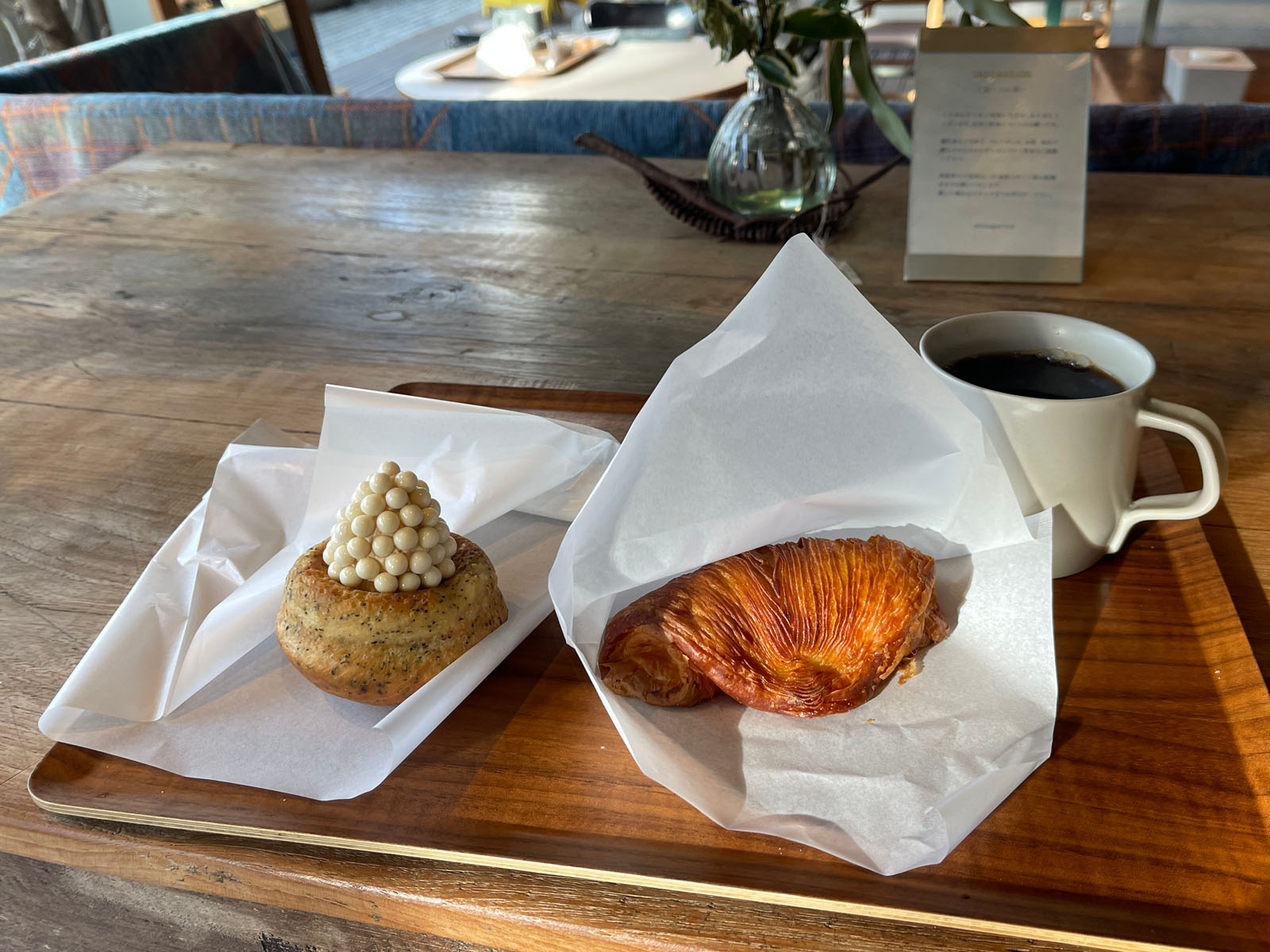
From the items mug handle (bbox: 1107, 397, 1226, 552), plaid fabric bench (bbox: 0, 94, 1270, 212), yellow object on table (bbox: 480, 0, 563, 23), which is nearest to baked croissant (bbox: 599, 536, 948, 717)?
mug handle (bbox: 1107, 397, 1226, 552)

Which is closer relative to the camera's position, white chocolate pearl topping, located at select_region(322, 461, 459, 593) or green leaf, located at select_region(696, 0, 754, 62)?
white chocolate pearl topping, located at select_region(322, 461, 459, 593)

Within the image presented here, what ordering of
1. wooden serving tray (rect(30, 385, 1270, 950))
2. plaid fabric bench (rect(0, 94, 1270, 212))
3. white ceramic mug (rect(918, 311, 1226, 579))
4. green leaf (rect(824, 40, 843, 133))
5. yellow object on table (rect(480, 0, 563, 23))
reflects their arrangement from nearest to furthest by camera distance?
wooden serving tray (rect(30, 385, 1270, 950))
white ceramic mug (rect(918, 311, 1226, 579))
green leaf (rect(824, 40, 843, 133))
plaid fabric bench (rect(0, 94, 1270, 212))
yellow object on table (rect(480, 0, 563, 23))

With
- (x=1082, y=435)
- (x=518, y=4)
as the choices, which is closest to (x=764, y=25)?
(x=1082, y=435)

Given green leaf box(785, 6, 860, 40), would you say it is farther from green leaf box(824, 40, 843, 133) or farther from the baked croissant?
the baked croissant

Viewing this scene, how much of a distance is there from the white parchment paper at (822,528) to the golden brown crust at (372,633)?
0.16 feet

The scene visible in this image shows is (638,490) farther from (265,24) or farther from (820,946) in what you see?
(265,24)

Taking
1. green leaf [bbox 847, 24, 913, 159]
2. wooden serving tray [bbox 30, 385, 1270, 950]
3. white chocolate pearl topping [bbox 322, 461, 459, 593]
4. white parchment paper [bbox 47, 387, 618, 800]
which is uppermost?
green leaf [bbox 847, 24, 913, 159]

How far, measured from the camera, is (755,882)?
0.34 metres

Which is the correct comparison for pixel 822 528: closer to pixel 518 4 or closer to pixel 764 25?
pixel 764 25

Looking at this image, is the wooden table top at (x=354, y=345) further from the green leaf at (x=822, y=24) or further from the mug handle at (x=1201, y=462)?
the green leaf at (x=822, y=24)

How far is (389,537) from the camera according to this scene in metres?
0.42

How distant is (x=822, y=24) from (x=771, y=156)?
135 millimetres

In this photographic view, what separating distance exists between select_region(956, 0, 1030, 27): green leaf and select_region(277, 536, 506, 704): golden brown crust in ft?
2.10

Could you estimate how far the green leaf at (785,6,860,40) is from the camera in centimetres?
80
